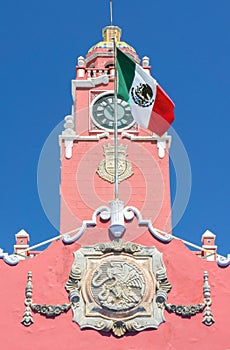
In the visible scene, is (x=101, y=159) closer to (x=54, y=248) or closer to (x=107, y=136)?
(x=107, y=136)

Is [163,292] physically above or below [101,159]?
below

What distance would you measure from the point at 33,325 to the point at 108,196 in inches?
322

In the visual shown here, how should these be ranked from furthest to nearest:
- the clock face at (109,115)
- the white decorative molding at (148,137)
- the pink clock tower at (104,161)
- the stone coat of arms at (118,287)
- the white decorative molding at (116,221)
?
the clock face at (109,115)
the white decorative molding at (148,137)
the pink clock tower at (104,161)
the white decorative molding at (116,221)
the stone coat of arms at (118,287)

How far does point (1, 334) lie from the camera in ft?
71.1

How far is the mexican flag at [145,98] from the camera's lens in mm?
24250

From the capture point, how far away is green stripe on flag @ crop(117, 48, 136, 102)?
964 inches

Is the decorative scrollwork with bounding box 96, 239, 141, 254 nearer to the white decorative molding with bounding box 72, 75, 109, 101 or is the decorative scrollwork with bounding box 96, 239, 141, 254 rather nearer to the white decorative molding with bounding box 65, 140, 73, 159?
the white decorative molding with bounding box 65, 140, 73, 159

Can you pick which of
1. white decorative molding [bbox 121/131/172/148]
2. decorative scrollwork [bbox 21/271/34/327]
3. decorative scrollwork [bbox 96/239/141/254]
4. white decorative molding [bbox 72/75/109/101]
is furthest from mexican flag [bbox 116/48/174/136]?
white decorative molding [bbox 72/75/109/101]

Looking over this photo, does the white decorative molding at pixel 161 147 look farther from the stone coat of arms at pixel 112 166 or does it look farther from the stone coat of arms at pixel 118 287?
the stone coat of arms at pixel 118 287

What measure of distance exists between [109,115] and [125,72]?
20.0 ft

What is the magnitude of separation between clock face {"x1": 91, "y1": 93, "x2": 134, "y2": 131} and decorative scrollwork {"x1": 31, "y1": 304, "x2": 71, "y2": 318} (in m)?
9.93

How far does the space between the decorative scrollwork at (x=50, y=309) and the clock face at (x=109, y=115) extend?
32.6ft

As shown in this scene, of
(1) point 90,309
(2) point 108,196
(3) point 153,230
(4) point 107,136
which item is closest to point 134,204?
(2) point 108,196

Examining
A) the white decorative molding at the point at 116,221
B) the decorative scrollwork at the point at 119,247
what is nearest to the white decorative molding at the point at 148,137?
the white decorative molding at the point at 116,221
